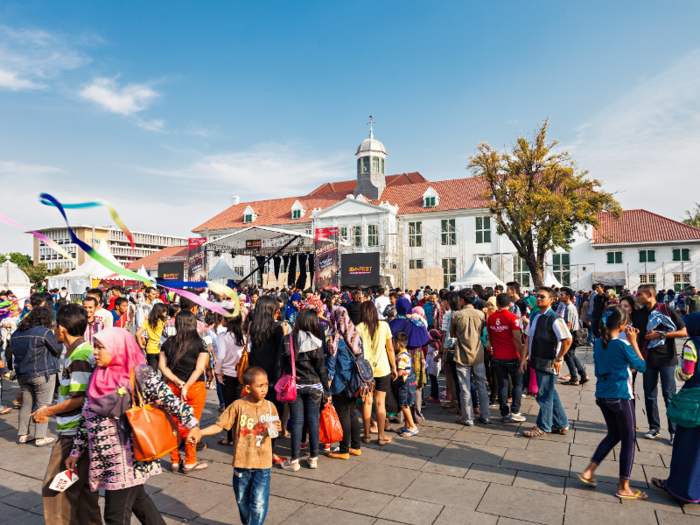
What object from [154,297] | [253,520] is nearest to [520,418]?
[253,520]

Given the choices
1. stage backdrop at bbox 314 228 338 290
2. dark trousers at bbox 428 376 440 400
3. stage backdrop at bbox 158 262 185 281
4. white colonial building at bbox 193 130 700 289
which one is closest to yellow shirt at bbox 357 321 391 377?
dark trousers at bbox 428 376 440 400

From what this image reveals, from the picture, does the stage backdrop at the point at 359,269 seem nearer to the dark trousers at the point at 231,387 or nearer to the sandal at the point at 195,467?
the dark trousers at the point at 231,387

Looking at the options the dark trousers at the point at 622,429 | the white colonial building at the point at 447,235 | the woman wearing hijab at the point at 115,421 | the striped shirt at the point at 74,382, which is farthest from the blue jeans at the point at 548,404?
the white colonial building at the point at 447,235

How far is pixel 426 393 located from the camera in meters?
8.23

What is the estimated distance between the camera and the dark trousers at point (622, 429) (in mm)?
3865

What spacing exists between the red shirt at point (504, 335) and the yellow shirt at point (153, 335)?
434 cm

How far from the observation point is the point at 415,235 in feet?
119

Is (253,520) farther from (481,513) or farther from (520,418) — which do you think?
(520,418)

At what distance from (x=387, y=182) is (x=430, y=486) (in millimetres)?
43029

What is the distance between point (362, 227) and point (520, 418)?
1197 inches

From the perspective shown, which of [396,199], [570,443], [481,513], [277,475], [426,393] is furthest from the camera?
[396,199]

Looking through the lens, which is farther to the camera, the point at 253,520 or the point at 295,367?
the point at 295,367

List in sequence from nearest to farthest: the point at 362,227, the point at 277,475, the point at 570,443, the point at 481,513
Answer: the point at 481,513 < the point at 277,475 < the point at 570,443 < the point at 362,227

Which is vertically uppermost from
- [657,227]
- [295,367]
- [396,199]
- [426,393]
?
[396,199]
